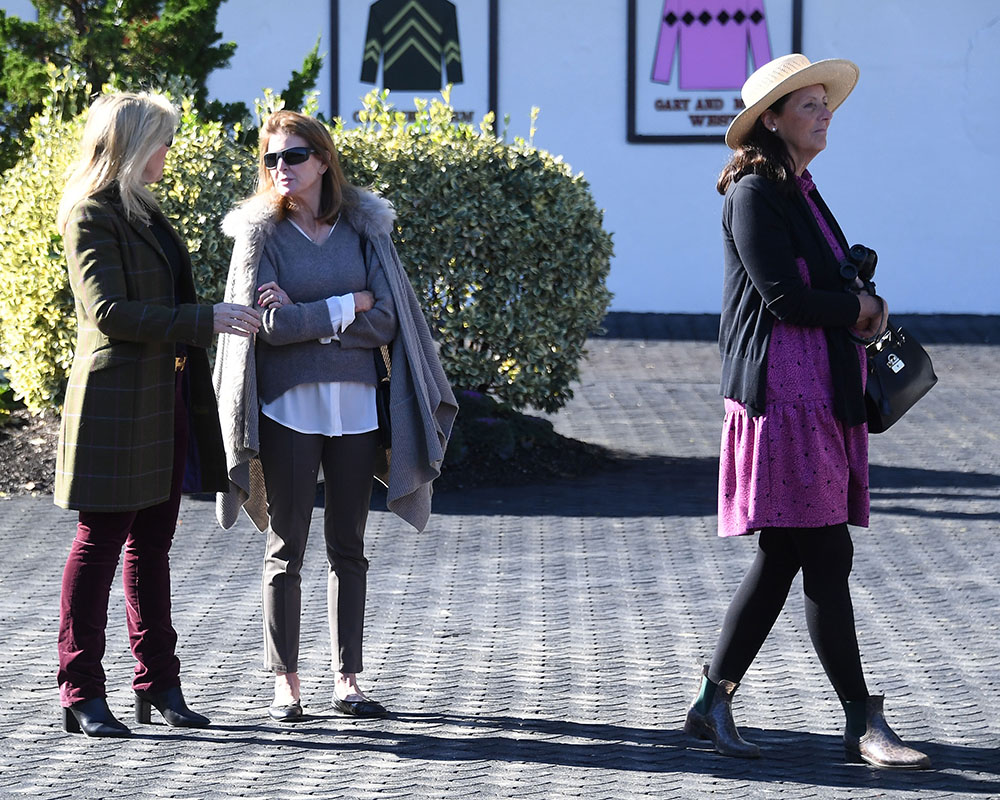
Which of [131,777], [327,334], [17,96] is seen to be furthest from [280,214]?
[17,96]

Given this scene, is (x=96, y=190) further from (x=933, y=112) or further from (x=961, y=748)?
(x=933, y=112)

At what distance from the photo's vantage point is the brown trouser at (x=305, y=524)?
4688 millimetres

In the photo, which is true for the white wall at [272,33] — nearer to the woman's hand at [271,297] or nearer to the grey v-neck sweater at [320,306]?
the grey v-neck sweater at [320,306]

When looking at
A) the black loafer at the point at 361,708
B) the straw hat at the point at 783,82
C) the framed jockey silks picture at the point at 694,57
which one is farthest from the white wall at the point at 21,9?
the straw hat at the point at 783,82

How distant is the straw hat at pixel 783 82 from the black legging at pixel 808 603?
3.83 ft

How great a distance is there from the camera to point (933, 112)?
1597 cm

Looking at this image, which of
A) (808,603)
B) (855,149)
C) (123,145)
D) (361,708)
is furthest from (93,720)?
(855,149)

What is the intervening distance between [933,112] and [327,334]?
12732mm

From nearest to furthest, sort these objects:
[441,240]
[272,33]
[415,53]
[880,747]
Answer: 1. [880,747]
2. [441,240]
3. [415,53]
4. [272,33]

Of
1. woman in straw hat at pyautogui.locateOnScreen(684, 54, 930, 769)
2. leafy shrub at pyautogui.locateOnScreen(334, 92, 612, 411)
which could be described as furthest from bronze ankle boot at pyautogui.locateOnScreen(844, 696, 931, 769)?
leafy shrub at pyautogui.locateOnScreen(334, 92, 612, 411)

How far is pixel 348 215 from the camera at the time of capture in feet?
15.8

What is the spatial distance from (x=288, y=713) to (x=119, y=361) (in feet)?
3.95

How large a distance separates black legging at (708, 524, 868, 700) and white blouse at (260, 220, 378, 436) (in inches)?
49.2

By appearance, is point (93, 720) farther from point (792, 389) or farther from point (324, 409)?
point (792, 389)
